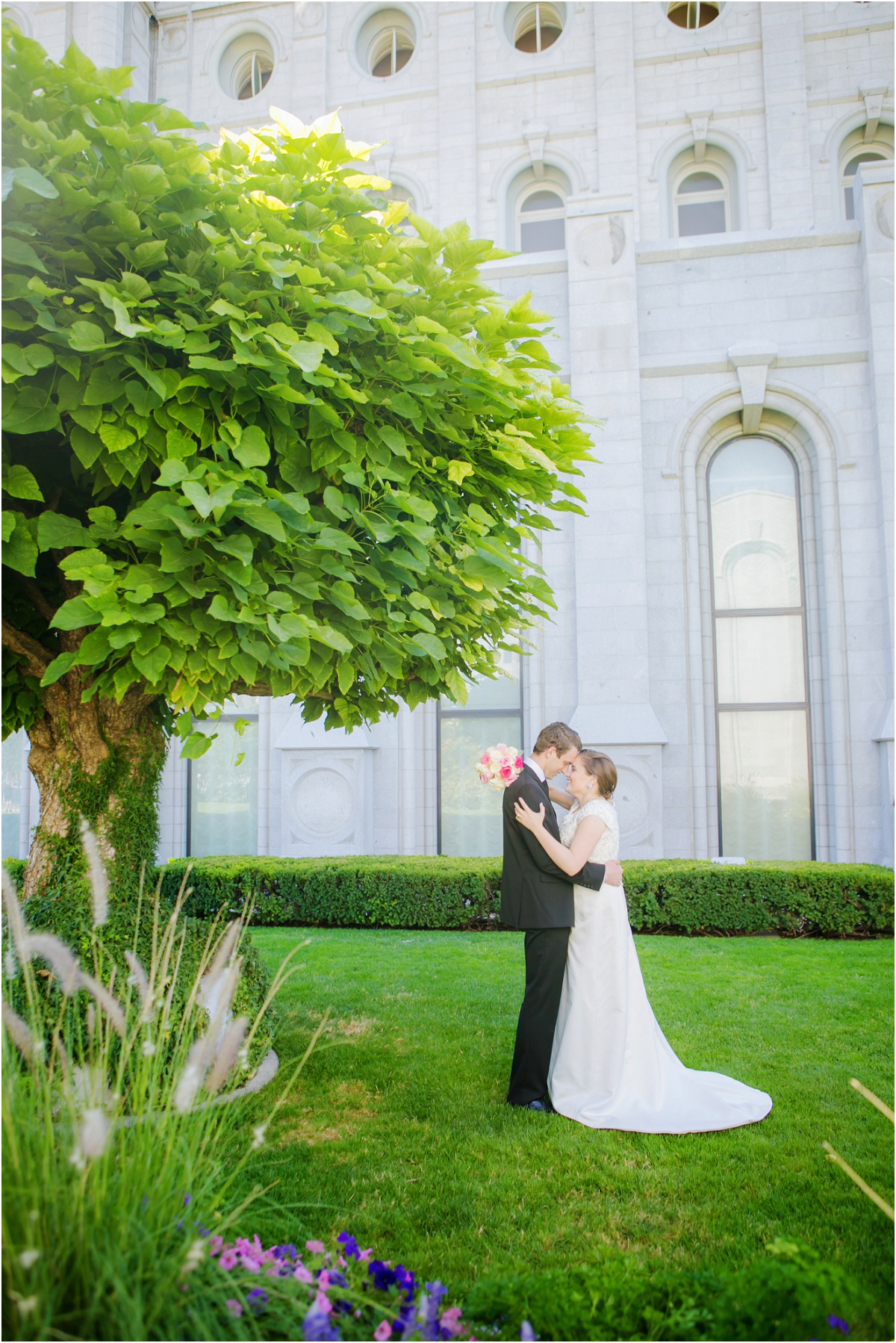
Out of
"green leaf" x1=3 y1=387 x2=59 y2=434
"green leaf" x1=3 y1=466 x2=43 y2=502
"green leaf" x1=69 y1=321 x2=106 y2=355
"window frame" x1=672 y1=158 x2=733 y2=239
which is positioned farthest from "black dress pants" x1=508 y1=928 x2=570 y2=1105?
"window frame" x1=672 y1=158 x2=733 y2=239

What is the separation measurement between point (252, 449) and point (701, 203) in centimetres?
1592

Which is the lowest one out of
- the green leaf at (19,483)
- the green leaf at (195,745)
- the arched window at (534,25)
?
the green leaf at (195,745)

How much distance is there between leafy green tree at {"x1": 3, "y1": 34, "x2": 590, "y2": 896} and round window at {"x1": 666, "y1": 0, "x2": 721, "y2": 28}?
16.0m

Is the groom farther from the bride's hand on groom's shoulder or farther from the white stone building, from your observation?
the white stone building

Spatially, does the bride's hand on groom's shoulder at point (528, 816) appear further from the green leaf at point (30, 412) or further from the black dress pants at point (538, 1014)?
the green leaf at point (30, 412)

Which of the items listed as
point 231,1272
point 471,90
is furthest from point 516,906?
point 471,90

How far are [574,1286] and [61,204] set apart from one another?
→ 450cm

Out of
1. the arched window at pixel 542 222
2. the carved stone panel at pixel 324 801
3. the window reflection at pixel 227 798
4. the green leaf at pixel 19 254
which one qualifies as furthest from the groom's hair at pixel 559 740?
the arched window at pixel 542 222

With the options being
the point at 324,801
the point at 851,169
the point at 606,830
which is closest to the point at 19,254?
the point at 606,830

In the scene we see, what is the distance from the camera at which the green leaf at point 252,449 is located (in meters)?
3.56

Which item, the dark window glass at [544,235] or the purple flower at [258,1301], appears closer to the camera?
the purple flower at [258,1301]

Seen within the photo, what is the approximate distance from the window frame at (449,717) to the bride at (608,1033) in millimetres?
8290

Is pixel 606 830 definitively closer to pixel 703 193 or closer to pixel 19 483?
pixel 19 483

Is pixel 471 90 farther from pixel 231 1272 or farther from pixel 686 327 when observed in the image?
pixel 231 1272
